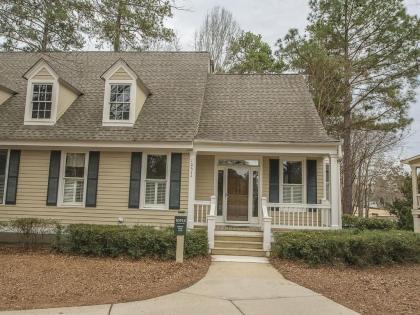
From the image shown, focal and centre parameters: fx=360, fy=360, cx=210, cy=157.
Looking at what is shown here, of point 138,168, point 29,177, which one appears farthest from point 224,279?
point 29,177

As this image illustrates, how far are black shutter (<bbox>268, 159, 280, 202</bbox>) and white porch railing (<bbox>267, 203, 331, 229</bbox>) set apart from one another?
0.35m

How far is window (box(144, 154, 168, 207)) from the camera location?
1107 centimetres

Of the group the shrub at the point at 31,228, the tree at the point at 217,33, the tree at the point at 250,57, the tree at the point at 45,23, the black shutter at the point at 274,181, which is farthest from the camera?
the tree at the point at 217,33

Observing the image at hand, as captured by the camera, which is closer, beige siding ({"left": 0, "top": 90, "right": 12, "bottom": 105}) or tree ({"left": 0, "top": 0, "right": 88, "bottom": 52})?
tree ({"left": 0, "top": 0, "right": 88, "bottom": 52})

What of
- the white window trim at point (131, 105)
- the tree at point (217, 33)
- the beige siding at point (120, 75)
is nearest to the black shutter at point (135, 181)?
the white window trim at point (131, 105)

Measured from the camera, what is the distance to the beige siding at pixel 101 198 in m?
10.9

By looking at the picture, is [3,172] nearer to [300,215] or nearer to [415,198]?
[300,215]

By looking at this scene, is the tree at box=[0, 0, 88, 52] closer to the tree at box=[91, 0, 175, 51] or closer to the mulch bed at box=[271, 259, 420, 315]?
the tree at box=[91, 0, 175, 51]

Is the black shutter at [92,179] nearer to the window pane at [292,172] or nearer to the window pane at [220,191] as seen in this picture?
the window pane at [220,191]

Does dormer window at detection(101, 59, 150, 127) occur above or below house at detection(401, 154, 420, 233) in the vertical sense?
above

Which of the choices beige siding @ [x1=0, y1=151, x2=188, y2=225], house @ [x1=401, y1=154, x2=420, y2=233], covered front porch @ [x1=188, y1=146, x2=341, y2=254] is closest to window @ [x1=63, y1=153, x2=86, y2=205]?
beige siding @ [x1=0, y1=151, x2=188, y2=225]

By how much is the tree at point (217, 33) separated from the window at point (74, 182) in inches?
615

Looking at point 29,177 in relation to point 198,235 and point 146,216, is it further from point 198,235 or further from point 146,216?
point 198,235

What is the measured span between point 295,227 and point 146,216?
446 cm
